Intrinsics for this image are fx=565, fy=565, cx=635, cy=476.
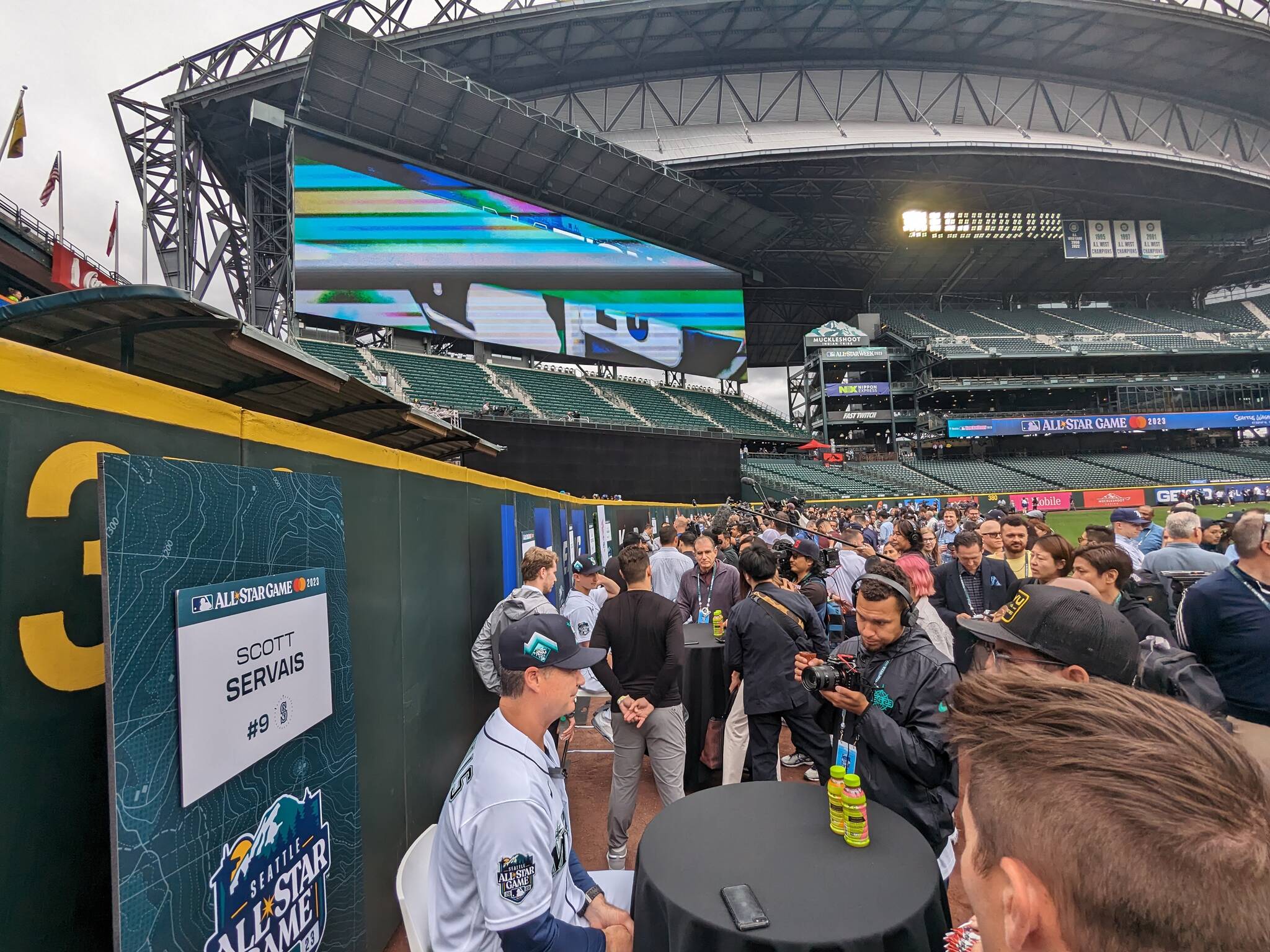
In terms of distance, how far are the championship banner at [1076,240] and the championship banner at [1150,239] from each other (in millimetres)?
5071

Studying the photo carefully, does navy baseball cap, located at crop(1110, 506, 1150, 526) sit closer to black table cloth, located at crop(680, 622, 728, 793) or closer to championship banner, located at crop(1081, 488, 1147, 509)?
black table cloth, located at crop(680, 622, 728, 793)

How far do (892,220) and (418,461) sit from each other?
44.7 m

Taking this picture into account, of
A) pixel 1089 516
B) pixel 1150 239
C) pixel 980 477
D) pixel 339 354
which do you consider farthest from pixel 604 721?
pixel 1150 239

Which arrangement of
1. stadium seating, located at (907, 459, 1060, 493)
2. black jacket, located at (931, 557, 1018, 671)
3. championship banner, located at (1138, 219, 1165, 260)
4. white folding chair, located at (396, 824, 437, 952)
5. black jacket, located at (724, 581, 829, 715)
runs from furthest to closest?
championship banner, located at (1138, 219, 1165, 260), stadium seating, located at (907, 459, 1060, 493), black jacket, located at (931, 557, 1018, 671), black jacket, located at (724, 581, 829, 715), white folding chair, located at (396, 824, 437, 952)

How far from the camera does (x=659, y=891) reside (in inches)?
78.4

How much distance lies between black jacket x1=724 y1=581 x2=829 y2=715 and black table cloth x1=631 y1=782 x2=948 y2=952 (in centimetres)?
148

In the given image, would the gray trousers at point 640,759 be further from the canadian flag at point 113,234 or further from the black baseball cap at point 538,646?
the canadian flag at point 113,234

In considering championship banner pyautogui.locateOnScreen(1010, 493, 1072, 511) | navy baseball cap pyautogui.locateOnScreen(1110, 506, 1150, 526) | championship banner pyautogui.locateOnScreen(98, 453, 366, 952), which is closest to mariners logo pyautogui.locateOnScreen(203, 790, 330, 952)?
championship banner pyautogui.locateOnScreen(98, 453, 366, 952)

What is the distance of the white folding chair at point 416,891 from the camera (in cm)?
188

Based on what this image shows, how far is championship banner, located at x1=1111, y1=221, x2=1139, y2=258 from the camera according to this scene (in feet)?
135

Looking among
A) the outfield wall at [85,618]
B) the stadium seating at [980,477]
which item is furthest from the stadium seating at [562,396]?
the outfield wall at [85,618]

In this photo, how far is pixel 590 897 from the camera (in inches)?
90.2

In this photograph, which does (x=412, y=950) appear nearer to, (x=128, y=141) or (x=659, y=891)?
(x=659, y=891)

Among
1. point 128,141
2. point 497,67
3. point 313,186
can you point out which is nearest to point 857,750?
point 313,186
